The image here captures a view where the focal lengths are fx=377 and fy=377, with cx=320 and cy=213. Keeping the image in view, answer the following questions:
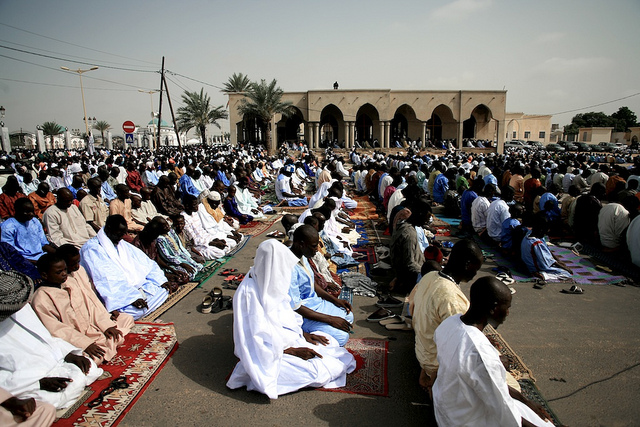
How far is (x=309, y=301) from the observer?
13.0ft

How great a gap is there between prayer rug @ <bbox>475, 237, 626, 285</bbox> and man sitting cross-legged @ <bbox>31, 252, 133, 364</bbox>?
220 inches

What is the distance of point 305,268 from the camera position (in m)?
4.02

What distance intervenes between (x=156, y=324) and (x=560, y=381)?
13.4ft

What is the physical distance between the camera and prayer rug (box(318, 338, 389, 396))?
328 centimetres

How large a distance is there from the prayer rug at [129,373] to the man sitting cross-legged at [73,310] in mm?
144

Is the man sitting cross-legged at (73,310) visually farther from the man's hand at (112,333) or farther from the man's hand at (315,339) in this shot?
the man's hand at (315,339)

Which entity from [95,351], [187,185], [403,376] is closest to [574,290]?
[403,376]

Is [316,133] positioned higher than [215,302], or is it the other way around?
[316,133]

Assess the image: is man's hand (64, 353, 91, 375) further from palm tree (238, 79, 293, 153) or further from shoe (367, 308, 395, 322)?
palm tree (238, 79, 293, 153)

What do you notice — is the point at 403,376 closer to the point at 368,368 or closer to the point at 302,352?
the point at 368,368

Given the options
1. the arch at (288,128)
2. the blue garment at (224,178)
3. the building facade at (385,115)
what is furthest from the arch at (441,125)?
the blue garment at (224,178)

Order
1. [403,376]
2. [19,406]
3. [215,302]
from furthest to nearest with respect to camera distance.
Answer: [215,302], [403,376], [19,406]

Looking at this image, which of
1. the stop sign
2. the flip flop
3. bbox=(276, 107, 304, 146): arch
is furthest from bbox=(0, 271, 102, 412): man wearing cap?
bbox=(276, 107, 304, 146): arch

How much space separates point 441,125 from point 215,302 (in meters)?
33.3
